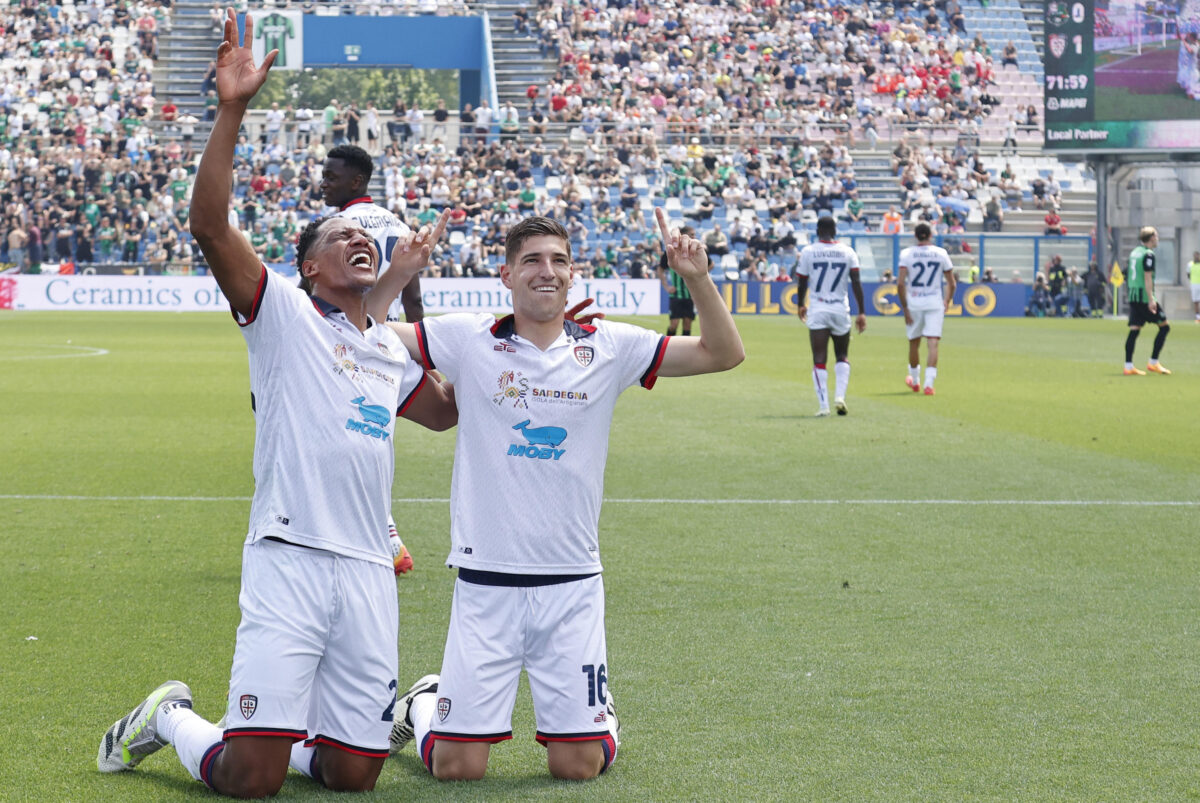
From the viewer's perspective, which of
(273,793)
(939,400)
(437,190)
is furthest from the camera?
(437,190)

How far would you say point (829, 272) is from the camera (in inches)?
647

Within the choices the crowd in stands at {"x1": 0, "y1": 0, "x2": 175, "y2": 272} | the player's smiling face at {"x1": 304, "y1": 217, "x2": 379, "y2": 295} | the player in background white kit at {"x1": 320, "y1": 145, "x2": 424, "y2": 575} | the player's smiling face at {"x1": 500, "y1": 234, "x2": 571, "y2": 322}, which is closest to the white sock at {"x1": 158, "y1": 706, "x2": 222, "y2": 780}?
the player's smiling face at {"x1": 304, "y1": 217, "x2": 379, "y2": 295}

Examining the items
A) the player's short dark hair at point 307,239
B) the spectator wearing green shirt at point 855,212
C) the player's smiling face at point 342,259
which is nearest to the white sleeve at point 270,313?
the player's smiling face at point 342,259

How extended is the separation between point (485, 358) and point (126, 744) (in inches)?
67.2

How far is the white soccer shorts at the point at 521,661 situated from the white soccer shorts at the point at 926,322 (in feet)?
48.5

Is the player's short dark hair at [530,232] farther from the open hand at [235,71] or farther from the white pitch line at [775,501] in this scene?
the white pitch line at [775,501]

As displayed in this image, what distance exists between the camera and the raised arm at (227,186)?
404cm

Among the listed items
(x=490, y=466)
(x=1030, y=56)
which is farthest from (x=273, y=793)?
(x=1030, y=56)

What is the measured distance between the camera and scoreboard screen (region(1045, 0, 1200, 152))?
36.6 m

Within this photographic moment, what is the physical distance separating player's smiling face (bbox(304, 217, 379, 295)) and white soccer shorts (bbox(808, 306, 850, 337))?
1227 centimetres

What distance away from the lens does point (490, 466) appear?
15.9 feet

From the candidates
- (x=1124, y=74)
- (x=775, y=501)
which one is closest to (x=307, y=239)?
(x=775, y=501)

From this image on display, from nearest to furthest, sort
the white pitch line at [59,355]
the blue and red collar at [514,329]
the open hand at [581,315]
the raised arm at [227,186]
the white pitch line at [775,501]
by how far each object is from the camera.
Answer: the raised arm at [227,186] < the blue and red collar at [514,329] < the open hand at [581,315] < the white pitch line at [775,501] < the white pitch line at [59,355]

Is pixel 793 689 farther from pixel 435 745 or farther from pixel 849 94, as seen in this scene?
pixel 849 94
